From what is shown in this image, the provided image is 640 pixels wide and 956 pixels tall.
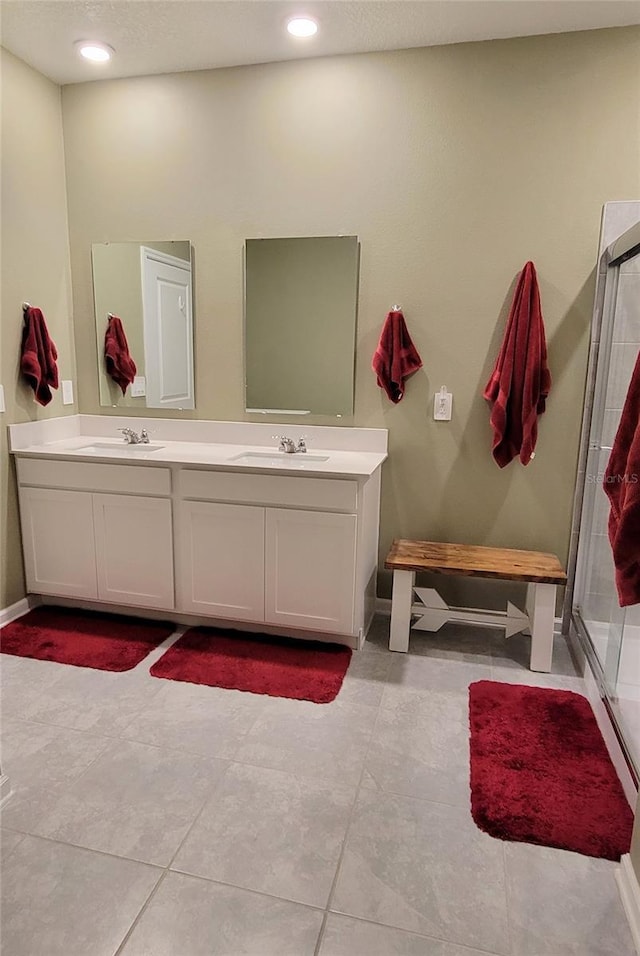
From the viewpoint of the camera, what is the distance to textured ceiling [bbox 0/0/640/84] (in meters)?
2.36

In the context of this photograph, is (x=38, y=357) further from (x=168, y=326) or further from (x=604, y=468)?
(x=604, y=468)

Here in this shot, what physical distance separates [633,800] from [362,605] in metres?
1.26

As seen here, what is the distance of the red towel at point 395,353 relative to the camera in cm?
284

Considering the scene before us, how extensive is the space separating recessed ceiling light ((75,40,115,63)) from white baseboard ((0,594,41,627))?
2620 millimetres

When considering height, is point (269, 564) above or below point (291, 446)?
below

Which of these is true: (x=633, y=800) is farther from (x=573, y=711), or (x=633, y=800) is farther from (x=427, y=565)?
(x=427, y=565)

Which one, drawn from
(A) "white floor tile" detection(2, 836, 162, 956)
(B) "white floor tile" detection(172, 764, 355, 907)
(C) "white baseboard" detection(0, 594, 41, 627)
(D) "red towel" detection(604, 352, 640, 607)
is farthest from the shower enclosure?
(C) "white baseboard" detection(0, 594, 41, 627)

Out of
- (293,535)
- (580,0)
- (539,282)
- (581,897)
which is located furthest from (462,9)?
(581,897)

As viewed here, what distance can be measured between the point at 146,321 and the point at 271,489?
4.05 feet

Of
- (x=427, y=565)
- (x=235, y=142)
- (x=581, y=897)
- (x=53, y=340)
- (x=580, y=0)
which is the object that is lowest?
(x=581, y=897)

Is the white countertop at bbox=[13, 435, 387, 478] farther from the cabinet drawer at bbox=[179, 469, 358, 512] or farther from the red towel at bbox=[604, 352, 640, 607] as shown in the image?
the red towel at bbox=[604, 352, 640, 607]

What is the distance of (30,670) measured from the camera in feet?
8.31

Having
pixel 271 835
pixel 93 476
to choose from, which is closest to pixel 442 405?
pixel 93 476

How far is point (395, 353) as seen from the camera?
9.31ft
